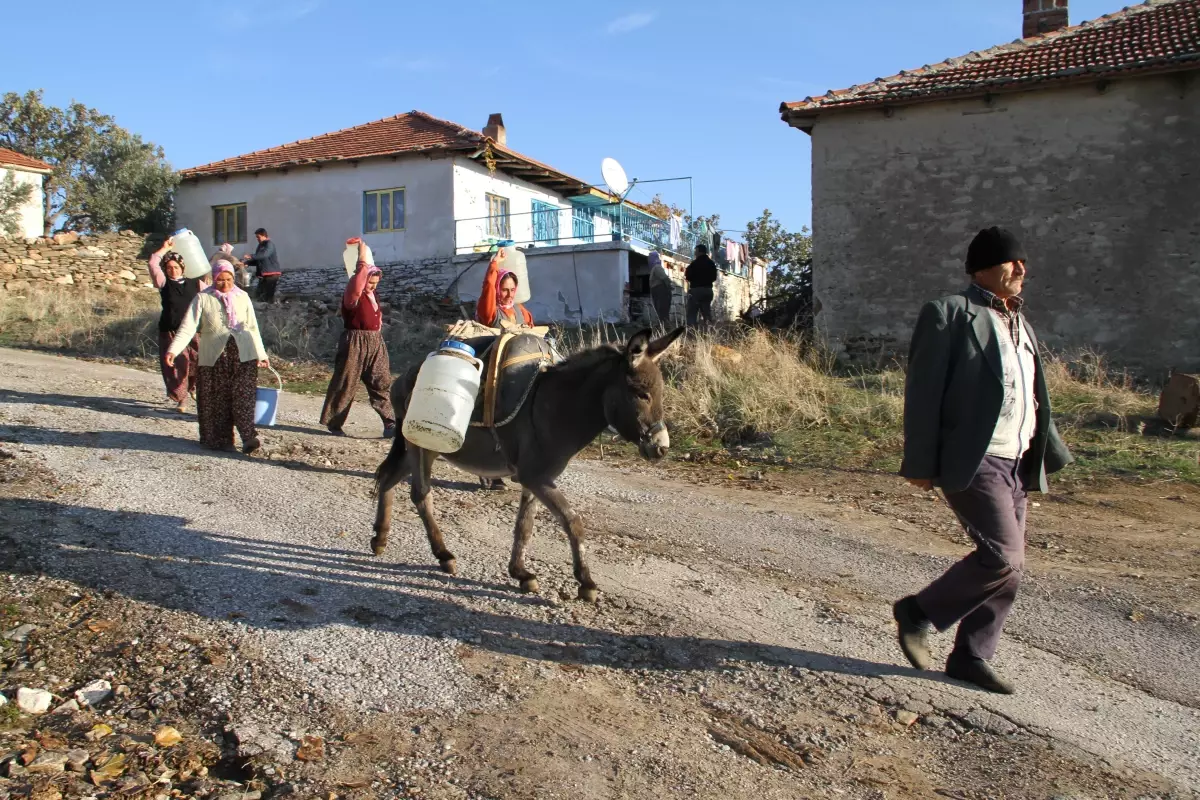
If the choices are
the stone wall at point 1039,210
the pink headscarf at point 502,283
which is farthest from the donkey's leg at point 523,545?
the stone wall at point 1039,210

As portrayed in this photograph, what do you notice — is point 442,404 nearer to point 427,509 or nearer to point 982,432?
point 427,509

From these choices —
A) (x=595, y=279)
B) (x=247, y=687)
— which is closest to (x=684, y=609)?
(x=247, y=687)

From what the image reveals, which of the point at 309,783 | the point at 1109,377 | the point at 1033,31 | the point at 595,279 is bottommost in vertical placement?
the point at 309,783

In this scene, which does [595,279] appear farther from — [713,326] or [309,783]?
[309,783]

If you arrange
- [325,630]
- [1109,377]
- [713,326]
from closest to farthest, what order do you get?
[325,630]
[1109,377]
[713,326]

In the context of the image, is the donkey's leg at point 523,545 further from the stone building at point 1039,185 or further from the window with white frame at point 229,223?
the window with white frame at point 229,223

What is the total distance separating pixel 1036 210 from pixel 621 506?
38.2ft

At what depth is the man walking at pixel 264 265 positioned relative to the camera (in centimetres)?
2136

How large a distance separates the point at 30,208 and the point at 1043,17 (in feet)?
94.6

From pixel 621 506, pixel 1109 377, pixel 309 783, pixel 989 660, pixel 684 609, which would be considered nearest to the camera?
pixel 309 783

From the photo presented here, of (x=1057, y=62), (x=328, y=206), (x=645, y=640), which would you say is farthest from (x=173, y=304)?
(x=328, y=206)

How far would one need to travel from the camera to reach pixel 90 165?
37062mm

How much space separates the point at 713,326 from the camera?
1752 cm

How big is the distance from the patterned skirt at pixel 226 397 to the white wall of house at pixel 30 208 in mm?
24532
